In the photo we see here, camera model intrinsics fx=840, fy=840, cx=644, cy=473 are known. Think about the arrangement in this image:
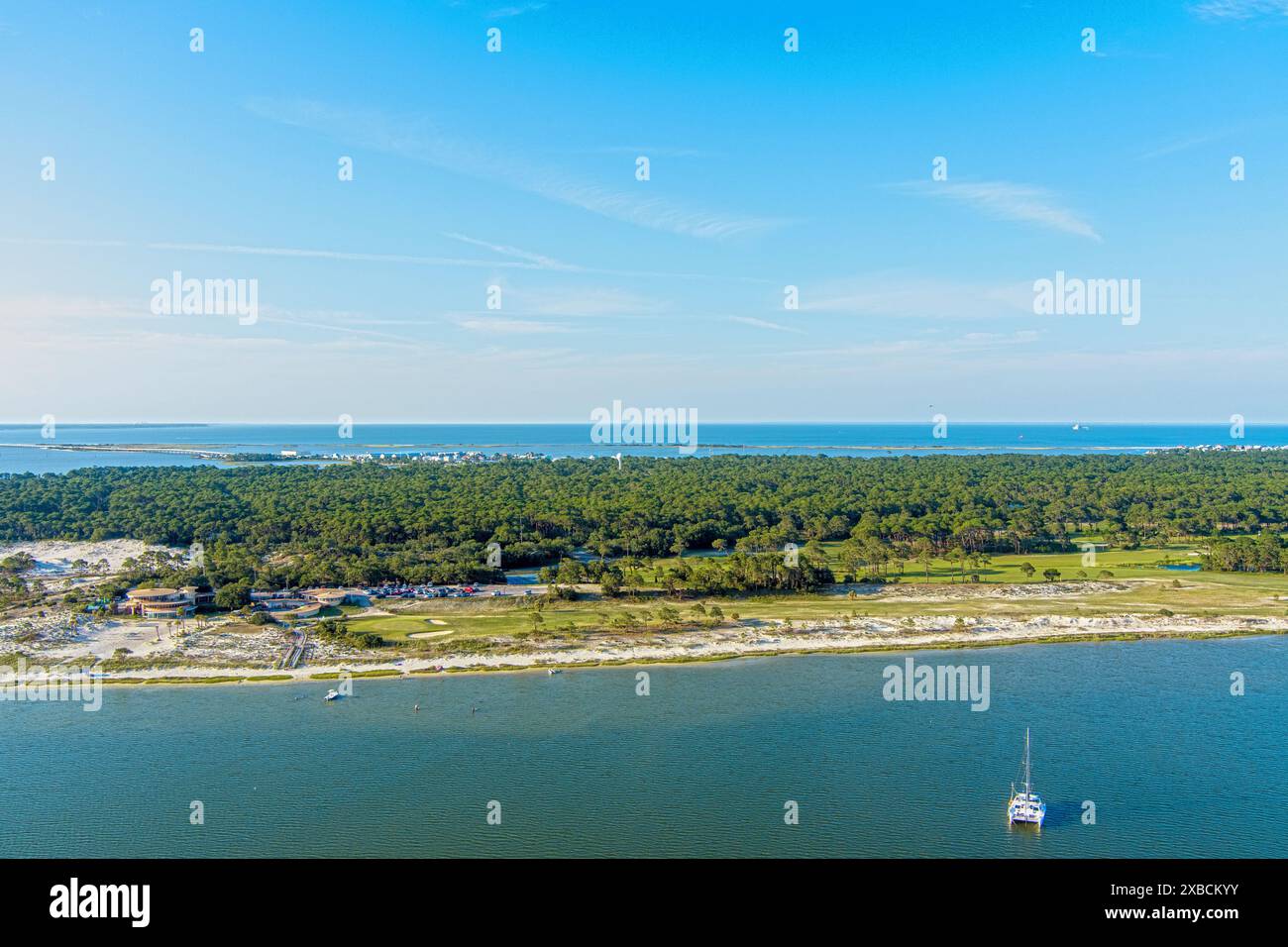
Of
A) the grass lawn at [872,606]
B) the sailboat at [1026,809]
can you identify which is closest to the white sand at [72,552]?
the grass lawn at [872,606]

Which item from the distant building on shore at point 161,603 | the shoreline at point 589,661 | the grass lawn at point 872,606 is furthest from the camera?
the distant building on shore at point 161,603

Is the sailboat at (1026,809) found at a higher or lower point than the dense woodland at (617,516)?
lower

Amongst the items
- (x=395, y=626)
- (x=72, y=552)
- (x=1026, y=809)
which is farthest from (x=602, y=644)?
(x=72, y=552)

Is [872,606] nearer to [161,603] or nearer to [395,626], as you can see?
[395,626]

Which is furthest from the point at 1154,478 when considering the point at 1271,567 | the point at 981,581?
the point at 981,581

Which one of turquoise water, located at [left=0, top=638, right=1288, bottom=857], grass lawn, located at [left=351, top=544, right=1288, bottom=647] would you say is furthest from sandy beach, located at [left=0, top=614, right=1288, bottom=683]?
turquoise water, located at [left=0, top=638, right=1288, bottom=857]

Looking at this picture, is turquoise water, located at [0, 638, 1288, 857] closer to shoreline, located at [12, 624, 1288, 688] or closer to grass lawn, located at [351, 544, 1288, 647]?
shoreline, located at [12, 624, 1288, 688]

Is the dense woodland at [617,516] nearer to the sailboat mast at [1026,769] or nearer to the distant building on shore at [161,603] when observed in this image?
the distant building on shore at [161,603]
